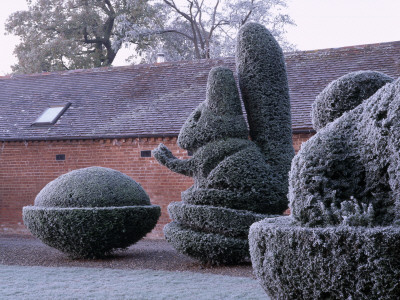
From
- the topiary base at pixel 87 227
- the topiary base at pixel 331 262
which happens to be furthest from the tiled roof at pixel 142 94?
the topiary base at pixel 331 262

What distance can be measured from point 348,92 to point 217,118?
4.29 meters

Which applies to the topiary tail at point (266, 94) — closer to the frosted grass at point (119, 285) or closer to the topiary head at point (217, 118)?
the topiary head at point (217, 118)

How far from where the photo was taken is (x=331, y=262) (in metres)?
3.40

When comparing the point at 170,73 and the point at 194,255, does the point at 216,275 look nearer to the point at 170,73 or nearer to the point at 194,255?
the point at 194,255

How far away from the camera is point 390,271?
3236 millimetres

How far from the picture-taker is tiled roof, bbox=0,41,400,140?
47.7 ft

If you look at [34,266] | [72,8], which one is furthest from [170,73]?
[72,8]

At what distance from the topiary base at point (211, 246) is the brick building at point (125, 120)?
5299 mm

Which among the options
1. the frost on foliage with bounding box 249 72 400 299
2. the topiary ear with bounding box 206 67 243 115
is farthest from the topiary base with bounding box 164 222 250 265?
the frost on foliage with bounding box 249 72 400 299

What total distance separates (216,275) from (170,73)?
434 inches

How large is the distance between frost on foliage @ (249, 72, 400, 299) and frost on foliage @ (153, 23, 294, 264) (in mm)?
4155

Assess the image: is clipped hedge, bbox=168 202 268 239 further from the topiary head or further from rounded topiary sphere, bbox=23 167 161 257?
rounded topiary sphere, bbox=23 167 161 257

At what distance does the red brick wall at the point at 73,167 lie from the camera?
1430cm

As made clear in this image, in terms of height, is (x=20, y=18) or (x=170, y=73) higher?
(x=20, y=18)
